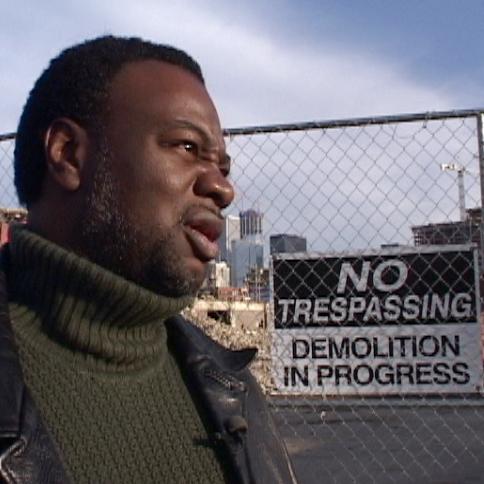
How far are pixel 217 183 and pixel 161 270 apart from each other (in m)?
0.19

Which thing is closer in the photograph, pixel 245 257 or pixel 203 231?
pixel 203 231

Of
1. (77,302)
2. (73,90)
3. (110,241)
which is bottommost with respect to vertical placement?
Result: (77,302)

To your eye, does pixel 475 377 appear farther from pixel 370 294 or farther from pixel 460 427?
pixel 460 427

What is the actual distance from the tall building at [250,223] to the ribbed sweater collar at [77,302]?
259 cm

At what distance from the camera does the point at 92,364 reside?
4.80 ft

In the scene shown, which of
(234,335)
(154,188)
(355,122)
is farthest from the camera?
(234,335)

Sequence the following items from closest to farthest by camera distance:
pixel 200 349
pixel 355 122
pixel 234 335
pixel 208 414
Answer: pixel 208 414 < pixel 200 349 < pixel 355 122 < pixel 234 335

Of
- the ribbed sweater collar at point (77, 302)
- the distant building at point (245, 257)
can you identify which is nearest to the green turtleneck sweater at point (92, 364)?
the ribbed sweater collar at point (77, 302)

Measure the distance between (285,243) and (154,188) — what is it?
2.84 m

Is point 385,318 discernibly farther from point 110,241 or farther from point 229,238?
point 110,241

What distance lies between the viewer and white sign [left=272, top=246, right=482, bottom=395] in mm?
4031

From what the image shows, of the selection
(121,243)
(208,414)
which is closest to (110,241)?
(121,243)

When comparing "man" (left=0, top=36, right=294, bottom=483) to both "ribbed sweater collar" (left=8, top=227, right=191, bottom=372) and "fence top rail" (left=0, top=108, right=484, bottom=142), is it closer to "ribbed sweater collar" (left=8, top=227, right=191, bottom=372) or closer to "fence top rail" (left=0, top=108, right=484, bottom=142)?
"ribbed sweater collar" (left=8, top=227, right=191, bottom=372)

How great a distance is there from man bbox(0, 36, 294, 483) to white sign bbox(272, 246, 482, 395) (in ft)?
8.56
